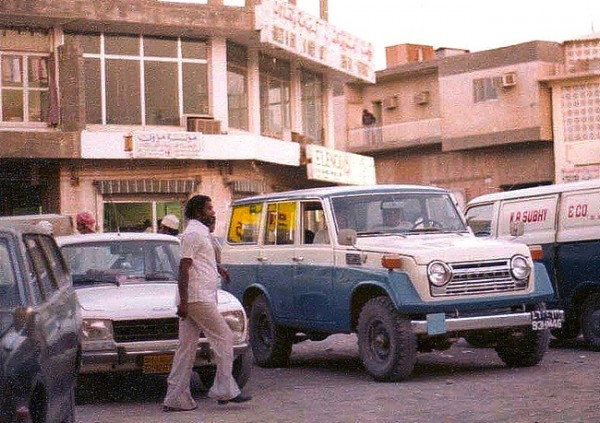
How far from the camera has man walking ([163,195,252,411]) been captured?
11258 mm

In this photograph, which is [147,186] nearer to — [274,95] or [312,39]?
[274,95]

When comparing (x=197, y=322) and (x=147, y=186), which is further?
(x=147, y=186)

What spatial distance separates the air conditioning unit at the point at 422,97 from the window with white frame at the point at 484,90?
10.2 feet

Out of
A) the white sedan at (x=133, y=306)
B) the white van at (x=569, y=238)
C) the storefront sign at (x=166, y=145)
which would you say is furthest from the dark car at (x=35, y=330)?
the storefront sign at (x=166, y=145)

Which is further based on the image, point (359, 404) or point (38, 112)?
point (38, 112)

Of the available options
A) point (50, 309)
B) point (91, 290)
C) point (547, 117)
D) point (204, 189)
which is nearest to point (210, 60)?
point (204, 189)

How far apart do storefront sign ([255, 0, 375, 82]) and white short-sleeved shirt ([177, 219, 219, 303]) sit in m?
23.3

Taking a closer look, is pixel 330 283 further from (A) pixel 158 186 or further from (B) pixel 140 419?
(A) pixel 158 186

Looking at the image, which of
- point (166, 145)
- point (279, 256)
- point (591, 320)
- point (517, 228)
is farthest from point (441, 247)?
point (166, 145)

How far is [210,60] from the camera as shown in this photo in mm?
34594

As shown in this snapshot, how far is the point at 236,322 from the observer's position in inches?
480

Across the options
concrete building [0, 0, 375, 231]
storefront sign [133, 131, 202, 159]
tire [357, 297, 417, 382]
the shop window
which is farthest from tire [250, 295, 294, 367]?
the shop window

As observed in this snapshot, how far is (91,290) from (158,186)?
21.7 metres

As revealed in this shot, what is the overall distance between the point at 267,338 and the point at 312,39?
2276cm
